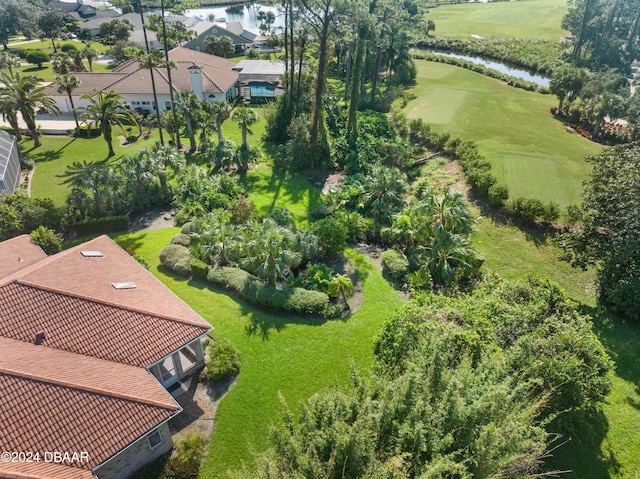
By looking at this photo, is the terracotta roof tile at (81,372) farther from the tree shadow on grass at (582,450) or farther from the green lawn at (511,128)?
the green lawn at (511,128)

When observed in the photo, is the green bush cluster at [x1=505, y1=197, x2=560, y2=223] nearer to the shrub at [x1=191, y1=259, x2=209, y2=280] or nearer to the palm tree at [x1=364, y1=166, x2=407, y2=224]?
the palm tree at [x1=364, y1=166, x2=407, y2=224]

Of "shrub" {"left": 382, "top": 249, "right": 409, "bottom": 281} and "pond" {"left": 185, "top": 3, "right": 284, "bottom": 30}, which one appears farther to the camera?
"pond" {"left": 185, "top": 3, "right": 284, "bottom": 30}

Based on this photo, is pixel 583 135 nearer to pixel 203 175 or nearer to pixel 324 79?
pixel 324 79

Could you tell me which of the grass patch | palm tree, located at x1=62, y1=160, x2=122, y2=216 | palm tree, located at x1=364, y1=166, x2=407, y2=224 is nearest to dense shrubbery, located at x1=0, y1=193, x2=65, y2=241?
palm tree, located at x1=62, y1=160, x2=122, y2=216

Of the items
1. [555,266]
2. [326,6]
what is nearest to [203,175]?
[326,6]

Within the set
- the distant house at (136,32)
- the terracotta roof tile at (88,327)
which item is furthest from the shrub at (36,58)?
the terracotta roof tile at (88,327)

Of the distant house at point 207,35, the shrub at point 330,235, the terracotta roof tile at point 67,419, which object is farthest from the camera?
the distant house at point 207,35
